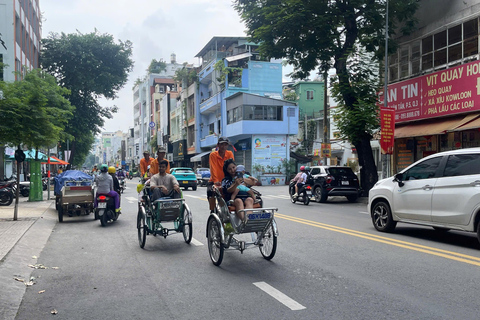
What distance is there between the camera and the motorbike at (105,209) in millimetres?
11492

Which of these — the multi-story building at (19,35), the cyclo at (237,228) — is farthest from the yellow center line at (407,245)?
the multi-story building at (19,35)

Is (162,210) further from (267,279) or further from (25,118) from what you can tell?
(25,118)

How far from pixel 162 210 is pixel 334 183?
486 inches

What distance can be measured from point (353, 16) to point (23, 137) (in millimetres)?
13933

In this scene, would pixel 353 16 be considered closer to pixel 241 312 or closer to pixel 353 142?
pixel 353 142

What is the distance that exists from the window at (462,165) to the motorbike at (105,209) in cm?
818

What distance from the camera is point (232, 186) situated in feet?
21.7

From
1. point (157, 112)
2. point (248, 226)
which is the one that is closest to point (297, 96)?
point (157, 112)

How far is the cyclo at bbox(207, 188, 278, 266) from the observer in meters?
6.43

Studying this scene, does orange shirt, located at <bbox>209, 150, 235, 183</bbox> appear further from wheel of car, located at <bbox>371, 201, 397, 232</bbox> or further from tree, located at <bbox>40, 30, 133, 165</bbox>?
tree, located at <bbox>40, 30, 133, 165</bbox>

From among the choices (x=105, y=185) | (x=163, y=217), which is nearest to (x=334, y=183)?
(x=105, y=185)

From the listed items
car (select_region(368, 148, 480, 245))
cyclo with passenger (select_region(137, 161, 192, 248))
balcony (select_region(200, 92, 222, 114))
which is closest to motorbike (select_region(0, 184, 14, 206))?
cyclo with passenger (select_region(137, 161, 192, 248))

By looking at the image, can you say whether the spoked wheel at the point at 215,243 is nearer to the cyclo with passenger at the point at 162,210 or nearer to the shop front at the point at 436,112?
the cyclo with passenger at the point at 162,210

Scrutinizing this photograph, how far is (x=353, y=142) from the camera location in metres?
19.3
